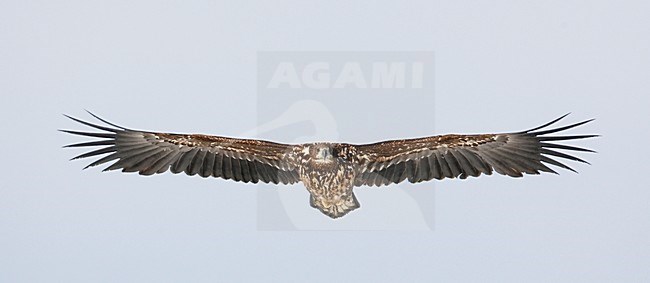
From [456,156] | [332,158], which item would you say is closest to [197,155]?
[332,158]

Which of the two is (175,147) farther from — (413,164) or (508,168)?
(508,168)

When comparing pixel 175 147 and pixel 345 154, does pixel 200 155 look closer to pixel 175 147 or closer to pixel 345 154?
pixel 175 147

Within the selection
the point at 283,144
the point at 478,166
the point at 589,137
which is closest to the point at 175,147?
the point at 283,144

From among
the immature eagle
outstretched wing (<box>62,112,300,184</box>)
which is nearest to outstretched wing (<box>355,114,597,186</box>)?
the immature eagle

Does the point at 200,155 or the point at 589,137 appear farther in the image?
the point at 200,155

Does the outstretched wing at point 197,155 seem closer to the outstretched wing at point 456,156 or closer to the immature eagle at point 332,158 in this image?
the immature eagle at point 332,158

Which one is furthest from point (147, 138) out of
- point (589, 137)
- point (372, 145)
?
point (589, 137)

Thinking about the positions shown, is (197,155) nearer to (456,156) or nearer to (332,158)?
(332,158)
